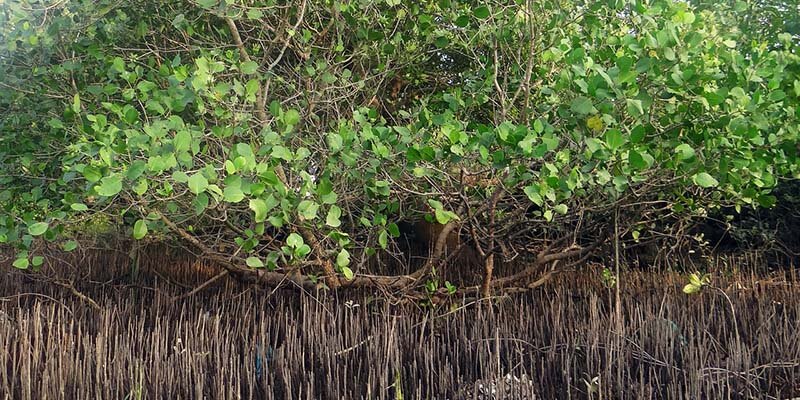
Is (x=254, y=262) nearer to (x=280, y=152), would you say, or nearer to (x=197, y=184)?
(x=280, y=152)

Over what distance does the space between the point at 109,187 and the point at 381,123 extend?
1.18 meters

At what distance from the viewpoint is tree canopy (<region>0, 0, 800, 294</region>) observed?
2055 millimetres

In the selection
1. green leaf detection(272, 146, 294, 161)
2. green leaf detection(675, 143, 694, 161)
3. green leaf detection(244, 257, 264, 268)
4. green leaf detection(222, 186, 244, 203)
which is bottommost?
green leaf detection(244, 257, 264, 268)

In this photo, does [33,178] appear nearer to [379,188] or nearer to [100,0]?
[100,0]

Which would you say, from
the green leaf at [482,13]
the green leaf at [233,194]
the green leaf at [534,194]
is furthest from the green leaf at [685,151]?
the green leaf at [233,194]

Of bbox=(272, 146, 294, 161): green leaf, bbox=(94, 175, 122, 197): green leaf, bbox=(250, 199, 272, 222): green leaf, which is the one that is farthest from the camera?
bbox=(272, 146, 294, 161): green leaf

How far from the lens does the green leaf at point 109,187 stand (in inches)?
67.1

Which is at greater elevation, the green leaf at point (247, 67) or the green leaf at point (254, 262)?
the green leaf at point (247, 67)

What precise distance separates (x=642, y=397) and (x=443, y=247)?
1.47m

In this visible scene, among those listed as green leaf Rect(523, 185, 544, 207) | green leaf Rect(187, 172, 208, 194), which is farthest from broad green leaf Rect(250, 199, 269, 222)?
green leaf Rect(523, 185, 544, 207)

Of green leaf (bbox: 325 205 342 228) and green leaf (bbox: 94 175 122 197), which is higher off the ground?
green leaf (bbox: 94 175 122 197)

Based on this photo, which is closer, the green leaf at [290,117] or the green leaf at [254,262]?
the green leaf at [290,117]

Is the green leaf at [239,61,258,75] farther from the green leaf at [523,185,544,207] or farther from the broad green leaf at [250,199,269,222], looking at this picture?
the green leaf at [523,185,544,207]

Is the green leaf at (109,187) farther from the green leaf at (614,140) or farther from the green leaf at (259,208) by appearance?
the green leaf at (614,140)
